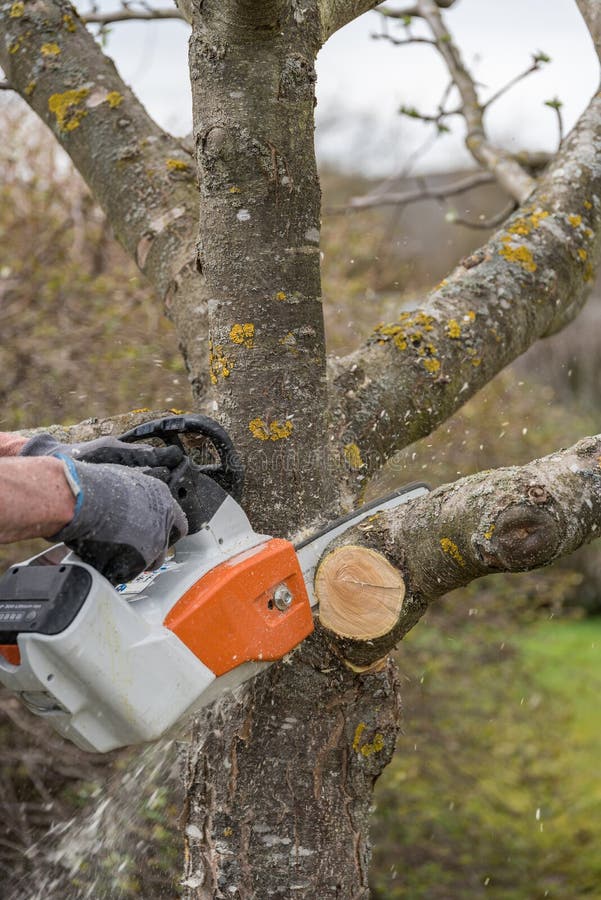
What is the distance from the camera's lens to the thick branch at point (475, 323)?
1939 millimetres

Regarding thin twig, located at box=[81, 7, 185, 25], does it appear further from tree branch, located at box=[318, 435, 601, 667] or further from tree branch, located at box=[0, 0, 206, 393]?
tree branch, located at box=[318, 435, 601, 667]

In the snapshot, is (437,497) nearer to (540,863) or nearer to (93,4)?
(93,4)

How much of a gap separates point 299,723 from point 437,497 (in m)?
0.49

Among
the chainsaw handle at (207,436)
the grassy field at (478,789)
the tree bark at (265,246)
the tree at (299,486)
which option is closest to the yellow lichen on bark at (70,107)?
the tree at (299,486)

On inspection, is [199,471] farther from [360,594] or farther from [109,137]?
[109,137]

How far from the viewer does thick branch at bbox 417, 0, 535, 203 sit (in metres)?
2.68

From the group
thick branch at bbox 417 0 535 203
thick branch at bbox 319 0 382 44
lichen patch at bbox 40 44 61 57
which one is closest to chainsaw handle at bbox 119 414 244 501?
thick branch at bbox 319 0 382 44

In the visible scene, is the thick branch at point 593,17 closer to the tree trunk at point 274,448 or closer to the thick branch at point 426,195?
the thick branch at point 426,195

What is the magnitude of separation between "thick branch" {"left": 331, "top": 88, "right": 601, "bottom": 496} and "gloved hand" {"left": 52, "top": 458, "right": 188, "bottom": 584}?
0.55 metres

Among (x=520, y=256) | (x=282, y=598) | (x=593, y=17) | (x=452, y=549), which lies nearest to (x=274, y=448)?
(x=282, y=598)

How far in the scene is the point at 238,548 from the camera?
5.27 feet

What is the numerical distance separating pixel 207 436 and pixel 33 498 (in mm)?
403

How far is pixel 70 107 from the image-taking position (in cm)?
217

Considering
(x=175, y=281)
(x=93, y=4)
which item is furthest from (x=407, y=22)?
(x=175, y=281)
